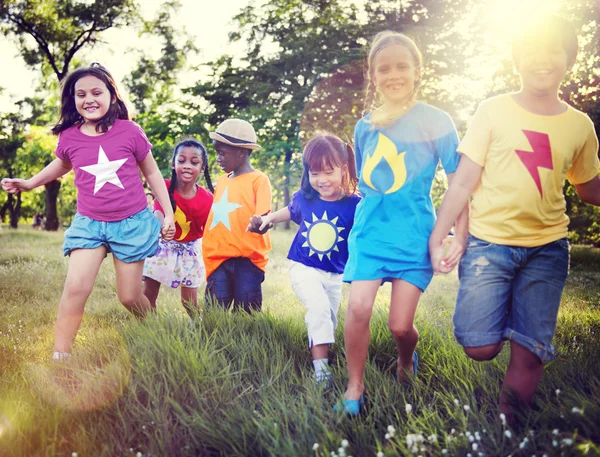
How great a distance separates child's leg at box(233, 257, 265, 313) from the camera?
14.9 ft

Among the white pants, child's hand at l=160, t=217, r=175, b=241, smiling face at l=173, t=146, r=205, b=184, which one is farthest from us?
smiling face at l=173, t=146, r=205, b=184

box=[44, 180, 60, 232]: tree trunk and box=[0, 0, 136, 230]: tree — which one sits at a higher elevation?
box=[0, 0, 136, 230]: tree

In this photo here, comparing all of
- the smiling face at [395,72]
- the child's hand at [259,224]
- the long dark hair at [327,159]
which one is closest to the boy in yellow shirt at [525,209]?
the smiling face at [395,72]

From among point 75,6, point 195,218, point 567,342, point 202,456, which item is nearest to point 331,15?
point 75,6

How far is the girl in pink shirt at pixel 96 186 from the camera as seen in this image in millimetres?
3551

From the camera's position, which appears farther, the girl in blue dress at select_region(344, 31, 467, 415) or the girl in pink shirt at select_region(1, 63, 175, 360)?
the girl in pink shirt at select_region(1, 63, 175, 360)

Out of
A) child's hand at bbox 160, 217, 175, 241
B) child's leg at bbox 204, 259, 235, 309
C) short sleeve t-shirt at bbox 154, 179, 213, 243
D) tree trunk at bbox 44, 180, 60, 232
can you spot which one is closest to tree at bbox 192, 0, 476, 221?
tree trunk at bbox 44, 180, 60, 232

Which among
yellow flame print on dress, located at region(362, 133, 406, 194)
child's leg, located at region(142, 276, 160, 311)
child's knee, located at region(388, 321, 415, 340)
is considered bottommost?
child's leg, located at region(142, 276, 160, 311)

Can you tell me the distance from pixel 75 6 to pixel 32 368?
20.8 metres

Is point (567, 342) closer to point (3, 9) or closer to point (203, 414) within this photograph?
point (203, 414)

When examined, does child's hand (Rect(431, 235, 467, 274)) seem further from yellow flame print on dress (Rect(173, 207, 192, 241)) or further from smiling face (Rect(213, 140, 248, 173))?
→ yellow flame print on dress (Rect(173, 207, 192, 241))

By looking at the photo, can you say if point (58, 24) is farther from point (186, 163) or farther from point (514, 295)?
point (514, 295)

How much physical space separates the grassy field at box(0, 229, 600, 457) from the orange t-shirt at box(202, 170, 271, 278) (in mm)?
652

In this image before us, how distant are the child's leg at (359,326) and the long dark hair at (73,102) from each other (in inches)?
86.2
